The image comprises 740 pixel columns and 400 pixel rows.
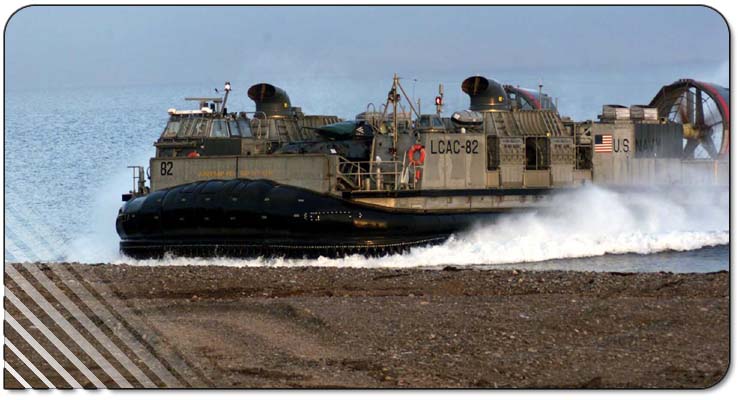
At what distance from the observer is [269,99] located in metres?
25.1

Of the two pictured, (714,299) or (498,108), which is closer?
(714,299)

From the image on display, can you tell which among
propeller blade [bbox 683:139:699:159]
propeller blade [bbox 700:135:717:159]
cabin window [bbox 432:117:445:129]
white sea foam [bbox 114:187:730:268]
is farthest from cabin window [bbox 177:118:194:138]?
propeller blade [bbox 700:135:717:159]

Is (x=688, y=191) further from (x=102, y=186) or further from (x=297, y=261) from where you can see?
(x=102, y=186)

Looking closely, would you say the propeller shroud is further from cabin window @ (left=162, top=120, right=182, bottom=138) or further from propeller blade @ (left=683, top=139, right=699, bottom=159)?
cabin window @ (left=162, top=120, right=182, bottom=138)

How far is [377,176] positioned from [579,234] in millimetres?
3452

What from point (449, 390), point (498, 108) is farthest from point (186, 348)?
point (498, 108)

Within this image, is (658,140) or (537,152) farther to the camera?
(658,140)

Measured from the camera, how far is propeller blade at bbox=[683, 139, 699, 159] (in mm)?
26252

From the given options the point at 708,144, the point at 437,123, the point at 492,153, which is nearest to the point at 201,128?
the point at 437,123

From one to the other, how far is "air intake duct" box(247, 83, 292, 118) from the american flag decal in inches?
224

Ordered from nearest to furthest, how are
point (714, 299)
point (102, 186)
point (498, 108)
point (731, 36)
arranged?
point (731, 36) < point (714, 299) < point (498, 108) < point (102, 186)

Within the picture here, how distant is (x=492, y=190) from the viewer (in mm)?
21797

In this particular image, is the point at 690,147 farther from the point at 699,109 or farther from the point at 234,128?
the point at 234,128

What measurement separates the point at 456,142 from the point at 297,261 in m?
3.52
